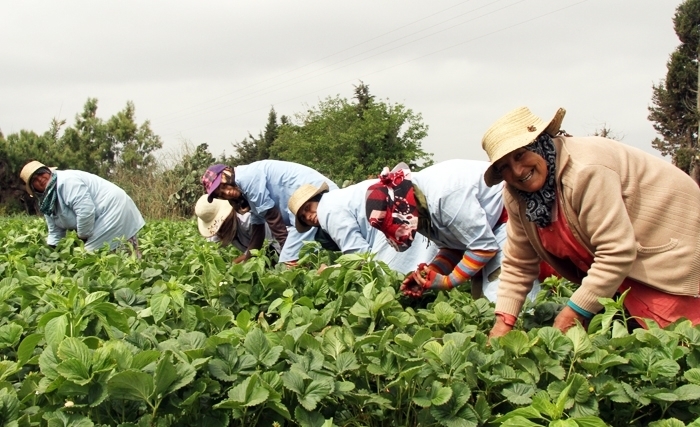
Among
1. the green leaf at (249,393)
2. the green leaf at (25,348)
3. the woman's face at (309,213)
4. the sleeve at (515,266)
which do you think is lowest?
the woman's face at (309,213)

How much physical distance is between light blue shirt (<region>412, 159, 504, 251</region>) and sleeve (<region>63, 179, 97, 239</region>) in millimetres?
3930

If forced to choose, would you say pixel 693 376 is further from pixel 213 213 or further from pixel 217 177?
pixel 213 213

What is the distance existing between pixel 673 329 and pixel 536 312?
0.70 metres

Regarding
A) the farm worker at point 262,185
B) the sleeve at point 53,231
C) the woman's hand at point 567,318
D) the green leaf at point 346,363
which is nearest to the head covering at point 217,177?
the farm worker at point 262,185

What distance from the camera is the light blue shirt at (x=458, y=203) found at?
3566mm

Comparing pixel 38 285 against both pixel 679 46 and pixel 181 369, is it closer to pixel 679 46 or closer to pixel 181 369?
pixel 181 369

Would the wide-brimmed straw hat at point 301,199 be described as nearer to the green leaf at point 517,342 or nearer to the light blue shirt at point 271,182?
the light blue shirt at point 271,182

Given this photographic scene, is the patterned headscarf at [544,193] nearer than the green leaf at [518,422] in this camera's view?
No

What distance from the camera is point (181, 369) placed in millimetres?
1748

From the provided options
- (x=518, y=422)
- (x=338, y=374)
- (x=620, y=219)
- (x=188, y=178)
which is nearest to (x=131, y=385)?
(x=338, y=374)

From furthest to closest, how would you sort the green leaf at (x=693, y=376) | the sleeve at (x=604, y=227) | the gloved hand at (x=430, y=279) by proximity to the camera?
1. the gloved hand at (x=430, y=279)
2. the sleeve at (x=604, y=227)
3. the green leaf at (x=693, y=376)

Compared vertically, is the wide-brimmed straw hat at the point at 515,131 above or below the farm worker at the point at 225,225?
above

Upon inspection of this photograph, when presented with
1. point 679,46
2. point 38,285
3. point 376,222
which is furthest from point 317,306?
point 679,46

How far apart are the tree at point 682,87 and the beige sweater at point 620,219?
29131 millimetres
